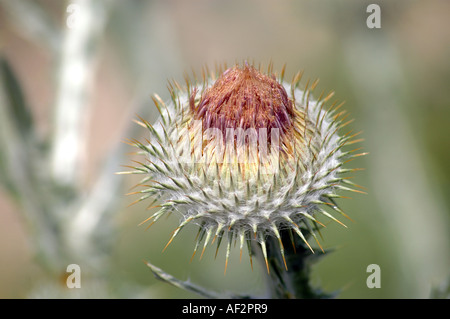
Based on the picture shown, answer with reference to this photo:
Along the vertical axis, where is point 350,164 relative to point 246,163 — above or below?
above

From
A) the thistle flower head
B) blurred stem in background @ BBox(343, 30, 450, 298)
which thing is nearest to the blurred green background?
blurred stem in background @ BBox(343, 30, 450, 298)

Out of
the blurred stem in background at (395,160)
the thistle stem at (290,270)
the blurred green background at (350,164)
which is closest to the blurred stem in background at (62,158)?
the blurred green background at (350,164)

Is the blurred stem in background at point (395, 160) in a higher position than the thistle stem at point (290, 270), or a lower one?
higher

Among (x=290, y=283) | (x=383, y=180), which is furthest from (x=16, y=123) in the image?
(x=383, y=180)

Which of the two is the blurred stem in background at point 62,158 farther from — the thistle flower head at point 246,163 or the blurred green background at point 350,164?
the thistle flower head at point 246,163

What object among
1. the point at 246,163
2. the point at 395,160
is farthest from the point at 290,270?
the point at 395,160

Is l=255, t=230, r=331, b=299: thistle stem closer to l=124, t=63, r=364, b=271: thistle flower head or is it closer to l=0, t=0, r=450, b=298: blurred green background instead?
l=124, t=63, r=364, b=271: thistle flower head

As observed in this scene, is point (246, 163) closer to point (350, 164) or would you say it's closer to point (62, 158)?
point (62, 158)

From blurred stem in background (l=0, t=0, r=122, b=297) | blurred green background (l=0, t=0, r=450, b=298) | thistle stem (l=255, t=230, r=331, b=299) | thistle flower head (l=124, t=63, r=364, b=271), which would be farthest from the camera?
blurred green background (l=0, t=0, r=450, b=298)

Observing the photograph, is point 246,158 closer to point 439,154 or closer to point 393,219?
point 393,219
